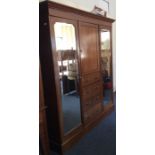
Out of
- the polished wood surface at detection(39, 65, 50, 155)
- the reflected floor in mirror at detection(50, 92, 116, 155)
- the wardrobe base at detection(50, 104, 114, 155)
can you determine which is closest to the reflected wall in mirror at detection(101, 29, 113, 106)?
the wardrobe base at detection(50, 104, 114, 155)

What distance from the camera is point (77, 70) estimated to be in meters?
2.22

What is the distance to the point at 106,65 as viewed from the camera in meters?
3.01

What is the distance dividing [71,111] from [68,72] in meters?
0.57

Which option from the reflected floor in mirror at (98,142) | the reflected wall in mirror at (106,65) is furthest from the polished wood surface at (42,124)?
the reflected wall in mirror at (106,65)

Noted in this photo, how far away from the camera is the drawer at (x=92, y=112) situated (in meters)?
2.48

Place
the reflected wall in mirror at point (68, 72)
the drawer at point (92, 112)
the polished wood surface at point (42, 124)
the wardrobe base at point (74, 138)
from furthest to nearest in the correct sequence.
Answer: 1. the drawer at point (92, 112)
2. the wardrobe base at point (74, 138)
3. the reflected wall in mirror at point (68, 72)
4. the polished wood surface at point (42, 124)

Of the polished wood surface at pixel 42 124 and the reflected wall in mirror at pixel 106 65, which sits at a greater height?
the reflected wall in mirror at pixel 106 65

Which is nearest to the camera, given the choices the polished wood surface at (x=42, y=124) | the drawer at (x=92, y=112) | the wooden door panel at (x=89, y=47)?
the polished wood surface at (x=42, y=124)

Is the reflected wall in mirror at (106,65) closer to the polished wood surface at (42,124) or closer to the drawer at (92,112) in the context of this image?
the drawer at (92,112)

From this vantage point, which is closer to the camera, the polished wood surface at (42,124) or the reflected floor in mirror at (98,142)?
the polished wood surface at (42,124)

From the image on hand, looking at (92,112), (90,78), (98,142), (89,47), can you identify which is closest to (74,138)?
(98,142)

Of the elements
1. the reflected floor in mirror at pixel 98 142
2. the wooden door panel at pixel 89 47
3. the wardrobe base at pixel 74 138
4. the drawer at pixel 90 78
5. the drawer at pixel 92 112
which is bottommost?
the reflected floor in mirror at pixel 98 142
